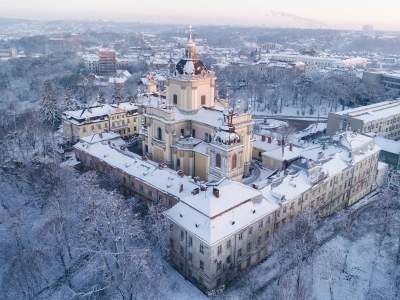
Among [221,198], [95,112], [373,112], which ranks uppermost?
[221,198]

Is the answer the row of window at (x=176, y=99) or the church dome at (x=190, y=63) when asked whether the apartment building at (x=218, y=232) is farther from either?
the church dome at (x=190, y=63)

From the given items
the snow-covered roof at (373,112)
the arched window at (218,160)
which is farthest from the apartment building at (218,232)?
the snow-covered roof at (373,112)

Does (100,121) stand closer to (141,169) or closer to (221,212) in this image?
(141,169)

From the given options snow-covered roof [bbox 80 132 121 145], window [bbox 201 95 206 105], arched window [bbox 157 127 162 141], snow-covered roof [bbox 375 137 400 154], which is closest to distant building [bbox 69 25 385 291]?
window [bbox 201 95 206 105]

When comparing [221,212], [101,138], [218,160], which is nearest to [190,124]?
[218,160]

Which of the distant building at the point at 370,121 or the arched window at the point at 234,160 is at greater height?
the arched window at the point at 234,160

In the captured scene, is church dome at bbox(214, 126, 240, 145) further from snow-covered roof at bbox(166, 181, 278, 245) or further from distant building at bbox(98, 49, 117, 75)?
distant building at bbox(98, 49, 117, 75)
